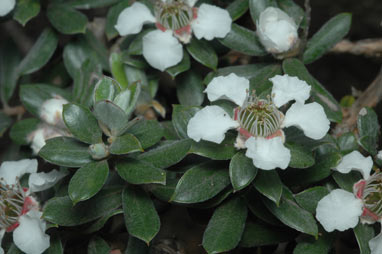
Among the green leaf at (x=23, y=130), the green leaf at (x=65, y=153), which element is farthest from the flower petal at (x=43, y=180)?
the green leaf at (x=23, y=130)

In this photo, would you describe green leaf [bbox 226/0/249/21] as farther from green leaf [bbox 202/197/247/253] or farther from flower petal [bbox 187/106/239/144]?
green leaf [bbox 202/197/247/253]

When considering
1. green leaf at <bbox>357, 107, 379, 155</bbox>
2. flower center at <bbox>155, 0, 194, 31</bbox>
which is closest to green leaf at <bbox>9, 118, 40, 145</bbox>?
flower center at <bbox>155, 0, 194, 31</bbox>

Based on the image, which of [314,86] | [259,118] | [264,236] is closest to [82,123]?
[259,118]

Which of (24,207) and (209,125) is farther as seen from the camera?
(24,207)

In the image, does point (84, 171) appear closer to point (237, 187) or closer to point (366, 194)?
point (237, 187)

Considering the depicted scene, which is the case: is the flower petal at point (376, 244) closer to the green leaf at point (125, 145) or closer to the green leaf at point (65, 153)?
the green leaf at point (125, 145)

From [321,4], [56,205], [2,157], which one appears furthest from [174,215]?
[321,4]

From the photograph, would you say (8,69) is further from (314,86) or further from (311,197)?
(311,197)
